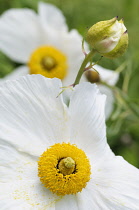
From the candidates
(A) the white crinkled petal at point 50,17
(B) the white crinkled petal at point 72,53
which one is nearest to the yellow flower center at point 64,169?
(B) the white crinkled petal at point 72,53

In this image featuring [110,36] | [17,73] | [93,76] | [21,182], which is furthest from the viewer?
[17,73]

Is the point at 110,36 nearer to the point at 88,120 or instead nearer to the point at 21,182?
the point at 88,120

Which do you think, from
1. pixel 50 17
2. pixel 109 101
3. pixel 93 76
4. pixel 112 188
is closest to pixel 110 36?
pixel 112 188

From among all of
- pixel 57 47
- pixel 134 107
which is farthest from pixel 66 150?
pixel 57 47

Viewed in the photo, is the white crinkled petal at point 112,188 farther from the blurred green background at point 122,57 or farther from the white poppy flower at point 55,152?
the blurred green background at point 122,57

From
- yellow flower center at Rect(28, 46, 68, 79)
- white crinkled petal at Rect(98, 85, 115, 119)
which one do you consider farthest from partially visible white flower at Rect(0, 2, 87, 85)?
white crinkled petal at Rect(98, 85, 115, 119)

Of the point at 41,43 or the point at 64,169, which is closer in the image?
the point at 64,169

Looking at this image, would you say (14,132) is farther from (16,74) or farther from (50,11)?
(50,11)
